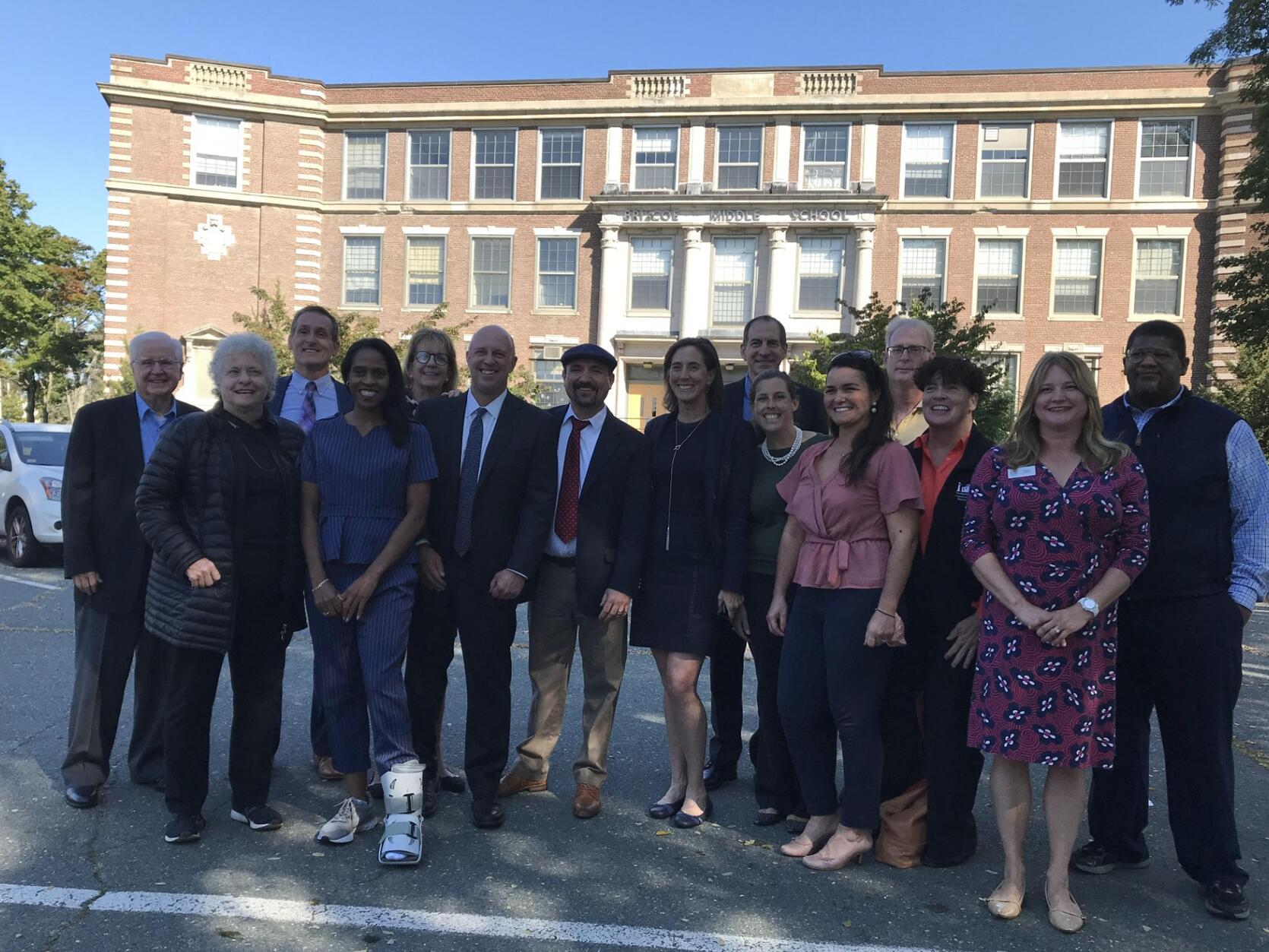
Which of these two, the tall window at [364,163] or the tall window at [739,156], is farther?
the tall window at [364,163]

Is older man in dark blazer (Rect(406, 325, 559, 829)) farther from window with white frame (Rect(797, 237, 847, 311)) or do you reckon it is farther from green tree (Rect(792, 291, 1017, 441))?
window with white frame (Rect(797, 237, 847, 311))

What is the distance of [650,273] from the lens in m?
27.0

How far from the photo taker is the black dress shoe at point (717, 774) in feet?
16.4

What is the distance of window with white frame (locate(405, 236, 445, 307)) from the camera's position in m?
28.5

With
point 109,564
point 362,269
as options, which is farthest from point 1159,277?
point 109,564

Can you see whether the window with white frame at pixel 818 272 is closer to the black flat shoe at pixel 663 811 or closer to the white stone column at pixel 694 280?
the white stone column at pixel 694 280

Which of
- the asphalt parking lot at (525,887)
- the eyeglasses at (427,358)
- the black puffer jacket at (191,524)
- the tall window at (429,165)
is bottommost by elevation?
the asphalt parking lot at (525,887)

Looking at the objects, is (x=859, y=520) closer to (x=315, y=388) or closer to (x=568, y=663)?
(x=568, y=663)

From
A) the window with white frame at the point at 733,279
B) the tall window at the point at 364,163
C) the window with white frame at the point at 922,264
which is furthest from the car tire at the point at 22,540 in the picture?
the window with white frame at the point at 922,264

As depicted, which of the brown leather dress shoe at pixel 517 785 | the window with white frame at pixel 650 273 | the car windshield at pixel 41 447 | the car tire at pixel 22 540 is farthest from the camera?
the window with white frame at pixel 650 273

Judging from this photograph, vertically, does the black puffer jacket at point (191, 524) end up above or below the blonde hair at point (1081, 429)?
below

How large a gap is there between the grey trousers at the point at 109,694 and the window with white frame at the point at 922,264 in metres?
24.1

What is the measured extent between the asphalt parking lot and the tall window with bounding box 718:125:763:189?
Result: 23828mm

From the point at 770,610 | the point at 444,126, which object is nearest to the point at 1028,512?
the point at 770,610
